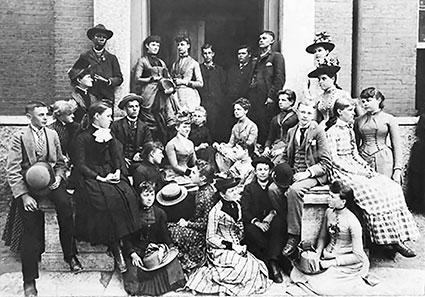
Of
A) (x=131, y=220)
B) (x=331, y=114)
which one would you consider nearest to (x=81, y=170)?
(x=131, y=220)

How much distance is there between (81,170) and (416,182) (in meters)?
4.61

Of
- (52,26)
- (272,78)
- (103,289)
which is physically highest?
(52,26)

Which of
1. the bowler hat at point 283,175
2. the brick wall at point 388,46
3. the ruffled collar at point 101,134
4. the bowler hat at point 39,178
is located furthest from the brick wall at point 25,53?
the brick wall at point 388,46

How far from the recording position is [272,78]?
723 cm

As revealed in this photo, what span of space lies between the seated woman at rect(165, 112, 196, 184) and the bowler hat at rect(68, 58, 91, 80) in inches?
57.2

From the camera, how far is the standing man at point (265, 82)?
716cm

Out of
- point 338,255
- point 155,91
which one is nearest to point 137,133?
point 155,91

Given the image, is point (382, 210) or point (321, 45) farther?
point (321, 45)

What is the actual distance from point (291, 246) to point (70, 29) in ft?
14.1

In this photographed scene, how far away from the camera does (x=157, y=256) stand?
5.39 m

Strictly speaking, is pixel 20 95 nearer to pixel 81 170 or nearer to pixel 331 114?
pixel 81 170

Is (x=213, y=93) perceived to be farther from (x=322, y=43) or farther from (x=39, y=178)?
(x=39, y=178)

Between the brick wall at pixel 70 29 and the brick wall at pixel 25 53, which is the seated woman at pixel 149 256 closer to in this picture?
the brick wall at pixel 70 29

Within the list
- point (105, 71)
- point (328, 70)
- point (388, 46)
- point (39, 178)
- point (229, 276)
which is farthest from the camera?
point (388, 46)
